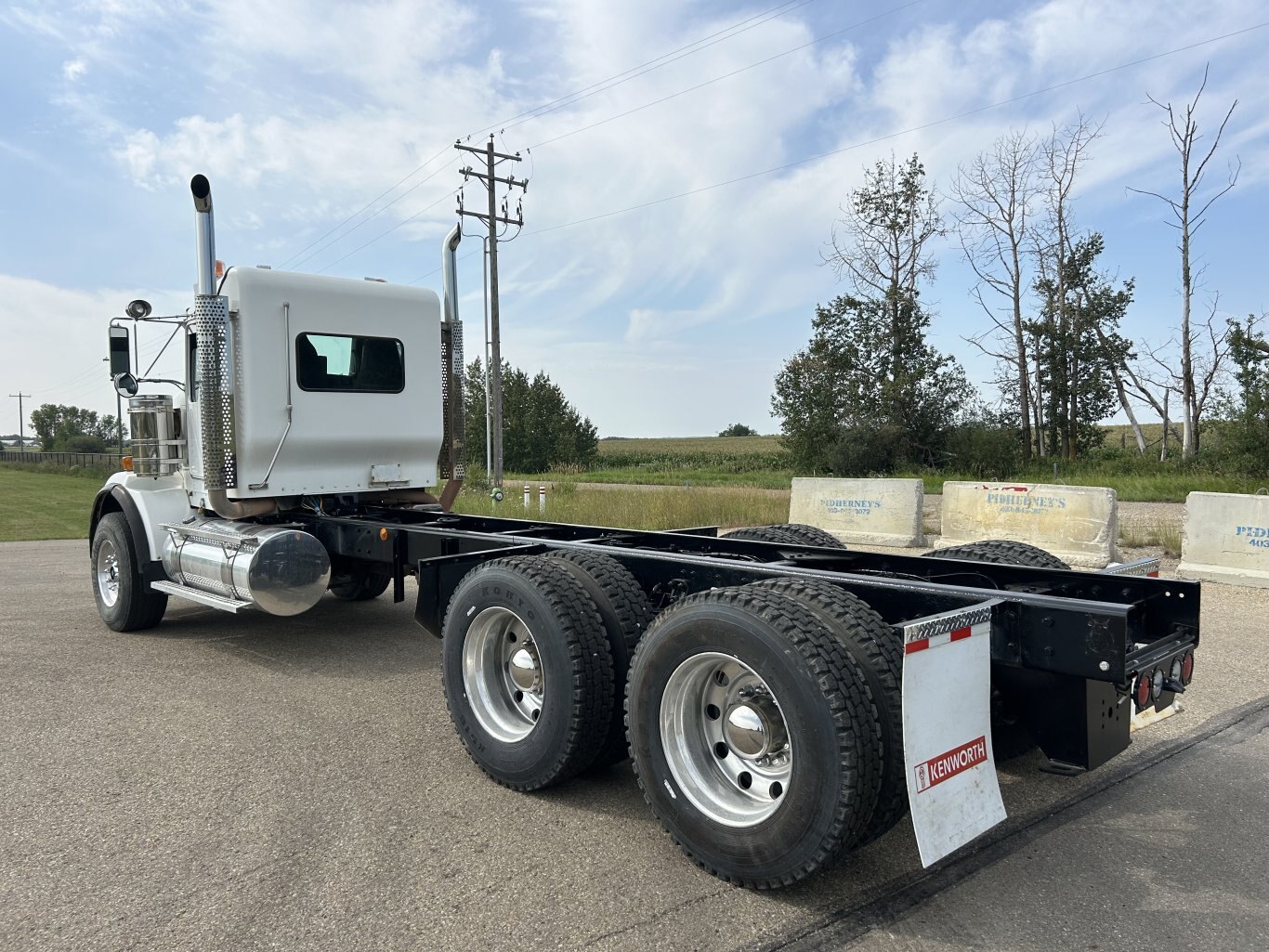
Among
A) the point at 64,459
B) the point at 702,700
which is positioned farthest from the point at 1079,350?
the point at 64,459

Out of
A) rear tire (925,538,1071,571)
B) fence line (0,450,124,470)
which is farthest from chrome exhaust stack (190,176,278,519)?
fence line (0,450,124,470)

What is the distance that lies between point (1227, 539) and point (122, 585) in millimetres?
10455

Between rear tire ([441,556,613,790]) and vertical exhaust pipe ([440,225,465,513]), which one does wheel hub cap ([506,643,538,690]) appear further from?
vertical exhaust pipe ([440,225,465,513])

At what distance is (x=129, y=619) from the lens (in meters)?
7.11

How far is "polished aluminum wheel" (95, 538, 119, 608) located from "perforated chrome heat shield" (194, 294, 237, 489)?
170cm

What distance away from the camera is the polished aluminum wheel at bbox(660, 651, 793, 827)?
10.0 ft

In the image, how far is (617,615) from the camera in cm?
381

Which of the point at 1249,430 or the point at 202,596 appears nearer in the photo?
the point at 202,596

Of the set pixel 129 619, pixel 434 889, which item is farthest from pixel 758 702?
pixel 129 619

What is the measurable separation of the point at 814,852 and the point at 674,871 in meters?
0.63

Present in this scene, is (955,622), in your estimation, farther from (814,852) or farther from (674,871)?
(674,871)

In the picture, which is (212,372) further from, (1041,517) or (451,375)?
(1041,517)

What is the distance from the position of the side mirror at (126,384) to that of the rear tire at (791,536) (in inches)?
199

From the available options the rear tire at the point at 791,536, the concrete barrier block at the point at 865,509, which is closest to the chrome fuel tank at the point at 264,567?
the rear tire at the point at 791,536
